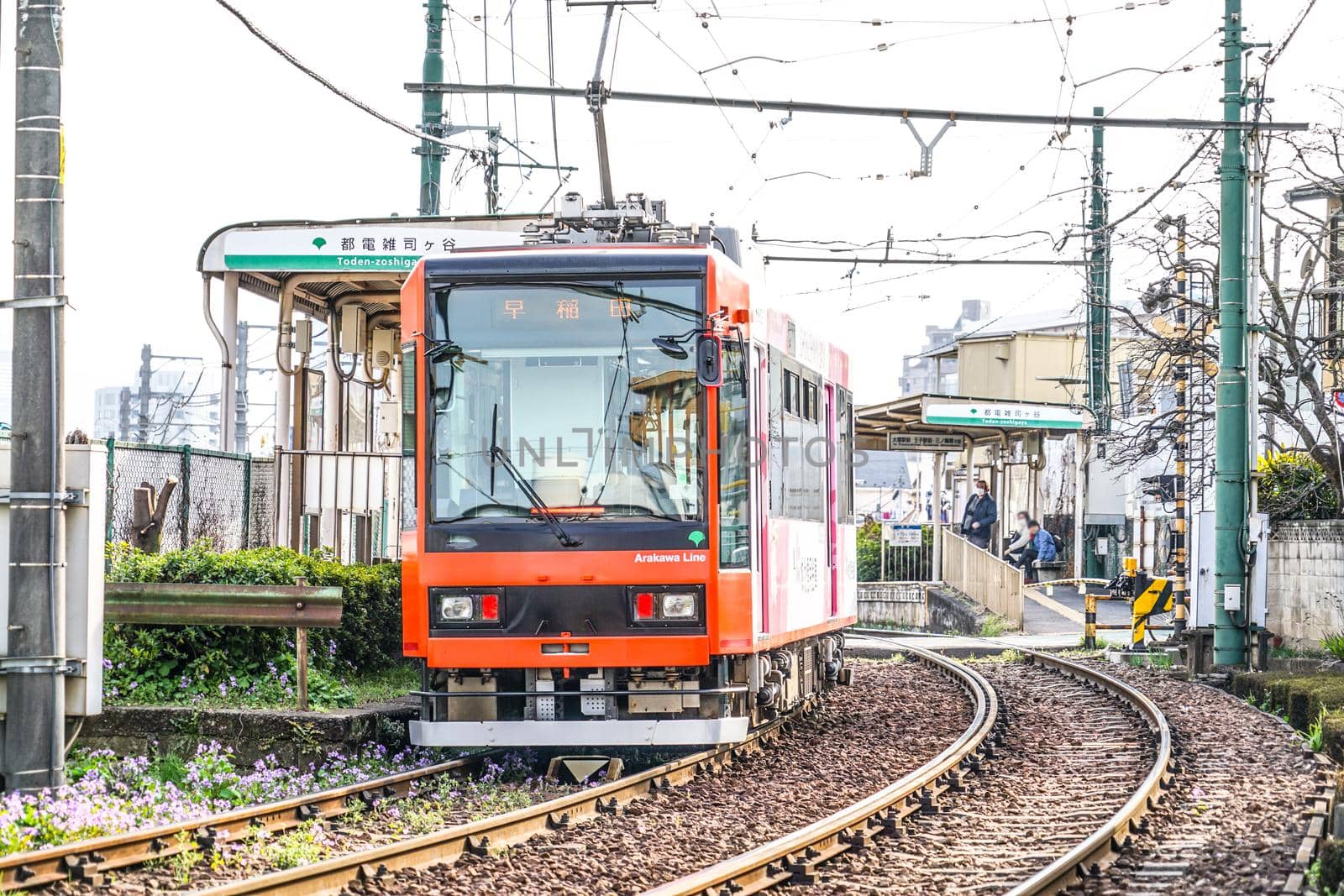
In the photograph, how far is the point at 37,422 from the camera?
902 cm

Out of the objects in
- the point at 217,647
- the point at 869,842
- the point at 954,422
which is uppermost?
the point at 954,422

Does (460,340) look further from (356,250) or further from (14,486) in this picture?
(356,250)

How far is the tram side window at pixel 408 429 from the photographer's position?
11.2m

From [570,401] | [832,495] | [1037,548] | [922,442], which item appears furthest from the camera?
[1037,548]

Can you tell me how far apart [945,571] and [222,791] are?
84.9ft

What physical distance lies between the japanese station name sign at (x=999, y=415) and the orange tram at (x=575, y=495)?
20.7 m

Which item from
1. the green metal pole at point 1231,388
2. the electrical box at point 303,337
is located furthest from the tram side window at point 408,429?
the green metal pole at point 1231,388

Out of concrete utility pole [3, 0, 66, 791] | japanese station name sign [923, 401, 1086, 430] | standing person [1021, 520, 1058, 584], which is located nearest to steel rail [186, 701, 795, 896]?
concrete utility pole [3, 0, 66, 791]

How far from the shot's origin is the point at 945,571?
34.9m

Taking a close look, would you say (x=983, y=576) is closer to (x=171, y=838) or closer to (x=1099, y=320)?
(x=1099, y=320)

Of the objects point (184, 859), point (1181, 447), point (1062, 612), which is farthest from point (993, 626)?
point (184, 859)

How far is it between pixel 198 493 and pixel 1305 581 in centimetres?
1221

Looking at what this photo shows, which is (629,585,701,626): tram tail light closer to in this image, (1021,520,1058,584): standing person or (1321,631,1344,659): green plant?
(1321,631,1344,659): green plant

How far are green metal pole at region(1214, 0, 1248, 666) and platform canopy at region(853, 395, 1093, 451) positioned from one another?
37.2 ft
